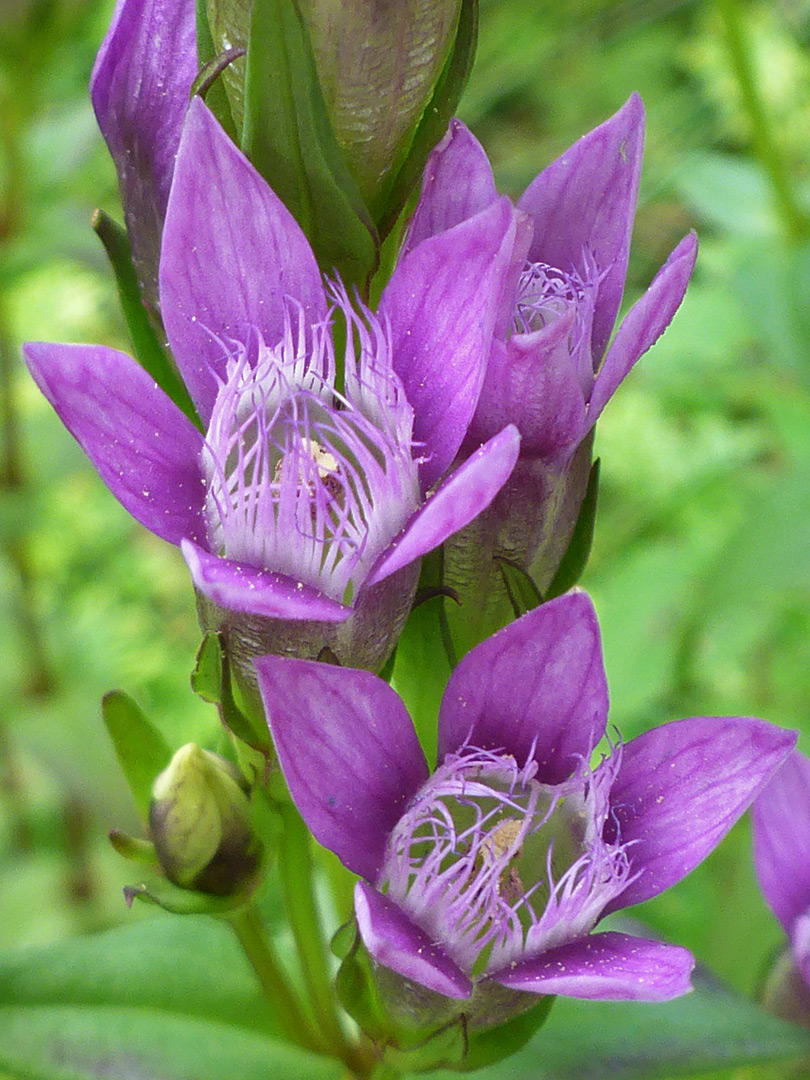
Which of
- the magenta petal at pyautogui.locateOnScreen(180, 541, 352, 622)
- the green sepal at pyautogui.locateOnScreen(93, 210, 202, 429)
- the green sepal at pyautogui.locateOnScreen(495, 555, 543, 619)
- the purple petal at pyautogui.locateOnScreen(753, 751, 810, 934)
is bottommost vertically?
the purple petal at pyautogui.locateOnScreen(753, 751, 810, 934)

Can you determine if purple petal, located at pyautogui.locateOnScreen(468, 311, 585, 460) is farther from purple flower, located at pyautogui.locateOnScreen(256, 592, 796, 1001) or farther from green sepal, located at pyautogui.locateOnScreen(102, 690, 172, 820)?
green sepal, located at pyautogui.locateOnScreen(102, 690, 172, 820)

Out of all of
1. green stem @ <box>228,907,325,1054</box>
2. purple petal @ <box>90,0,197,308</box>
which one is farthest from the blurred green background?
purple petal @ <box>90,0,197,308</box>

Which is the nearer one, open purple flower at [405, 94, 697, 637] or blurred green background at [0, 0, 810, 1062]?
open purple flower at [405, 94, 697, 637]

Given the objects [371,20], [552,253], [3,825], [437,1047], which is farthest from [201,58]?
[3,825]

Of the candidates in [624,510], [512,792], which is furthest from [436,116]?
[624,510]

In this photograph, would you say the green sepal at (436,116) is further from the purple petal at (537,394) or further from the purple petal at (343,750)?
the purple petal at (343,750)

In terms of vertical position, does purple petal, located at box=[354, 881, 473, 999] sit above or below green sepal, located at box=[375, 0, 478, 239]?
below

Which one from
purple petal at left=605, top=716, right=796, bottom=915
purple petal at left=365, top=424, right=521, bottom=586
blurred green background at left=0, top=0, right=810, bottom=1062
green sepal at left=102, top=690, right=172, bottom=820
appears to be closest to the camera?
purple petal at left=365, top=424, right=521, bottom=586

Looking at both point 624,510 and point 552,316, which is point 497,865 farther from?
point 624,510
